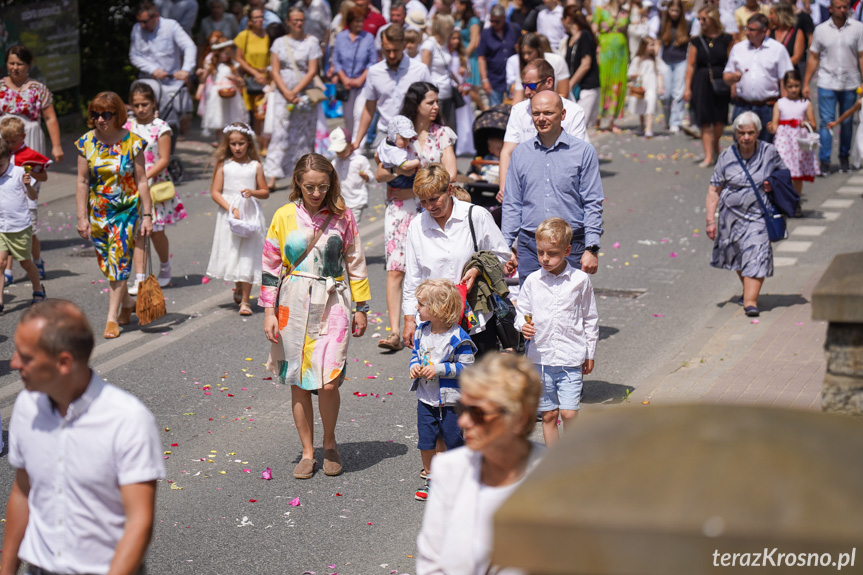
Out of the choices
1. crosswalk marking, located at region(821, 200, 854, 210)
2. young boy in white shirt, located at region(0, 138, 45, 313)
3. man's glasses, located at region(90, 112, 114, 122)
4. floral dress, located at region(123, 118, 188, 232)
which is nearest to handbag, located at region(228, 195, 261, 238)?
floral dress, located at region(123, 118, 188, 232)

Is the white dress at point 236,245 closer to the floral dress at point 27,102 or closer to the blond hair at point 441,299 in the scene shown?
the floral dress at point 27,102

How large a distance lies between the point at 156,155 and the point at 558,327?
639cm

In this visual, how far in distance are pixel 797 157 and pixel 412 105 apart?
7135 millimetres

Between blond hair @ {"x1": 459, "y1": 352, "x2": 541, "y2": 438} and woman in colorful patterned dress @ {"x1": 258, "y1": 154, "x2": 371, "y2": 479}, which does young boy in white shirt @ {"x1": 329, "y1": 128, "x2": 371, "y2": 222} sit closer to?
woman in colorful patterned dress @ {"x1": 258, "y1": 154, "x2": 371, "y2": 479}

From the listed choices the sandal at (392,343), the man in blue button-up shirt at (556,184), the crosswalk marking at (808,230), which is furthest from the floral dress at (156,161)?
the crosswalk marking at (808,230)

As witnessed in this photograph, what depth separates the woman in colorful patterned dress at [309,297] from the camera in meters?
6.69

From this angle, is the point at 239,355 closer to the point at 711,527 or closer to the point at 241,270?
the point at 241,270

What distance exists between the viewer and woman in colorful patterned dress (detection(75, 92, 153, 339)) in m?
9.65

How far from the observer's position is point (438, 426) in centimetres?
632

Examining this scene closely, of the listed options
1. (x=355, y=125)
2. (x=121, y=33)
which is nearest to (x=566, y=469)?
(x=355, y=125)

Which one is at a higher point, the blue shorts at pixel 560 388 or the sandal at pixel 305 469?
the blue shorts at pixel 560 388

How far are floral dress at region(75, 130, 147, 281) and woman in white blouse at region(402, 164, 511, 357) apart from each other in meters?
3.51

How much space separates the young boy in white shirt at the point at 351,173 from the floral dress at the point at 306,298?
4.58m

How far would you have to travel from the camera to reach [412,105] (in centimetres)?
941
